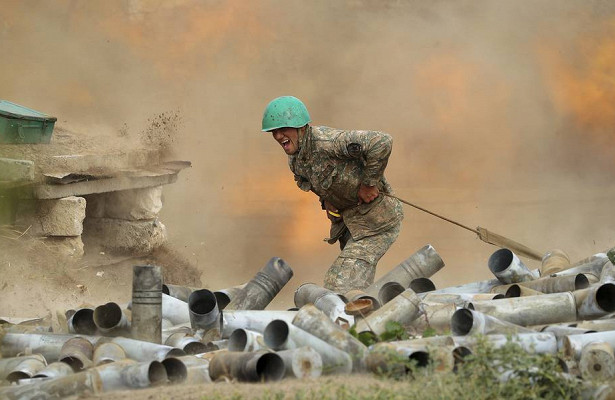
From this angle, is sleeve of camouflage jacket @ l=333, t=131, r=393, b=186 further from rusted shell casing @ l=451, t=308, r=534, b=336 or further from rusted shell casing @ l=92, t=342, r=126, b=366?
rusted shell casing @ l=92, t=342, r=126, b=366

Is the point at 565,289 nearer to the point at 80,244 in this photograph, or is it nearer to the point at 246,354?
the point at 246,354

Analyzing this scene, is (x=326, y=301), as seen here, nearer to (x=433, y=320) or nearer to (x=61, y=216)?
(x=433, y=320)

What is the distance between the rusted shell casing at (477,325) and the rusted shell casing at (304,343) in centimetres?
82

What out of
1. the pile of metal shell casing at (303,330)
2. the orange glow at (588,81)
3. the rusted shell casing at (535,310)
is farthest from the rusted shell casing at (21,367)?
the orange glow at (588,81)

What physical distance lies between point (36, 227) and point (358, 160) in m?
3.78

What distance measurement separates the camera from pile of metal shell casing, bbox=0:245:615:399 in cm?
539

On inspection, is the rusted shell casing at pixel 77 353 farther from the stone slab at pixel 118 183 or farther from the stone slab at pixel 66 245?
the stone slab at pixel 66 245

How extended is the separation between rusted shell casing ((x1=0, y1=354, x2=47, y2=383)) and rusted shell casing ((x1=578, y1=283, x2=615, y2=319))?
3.45m

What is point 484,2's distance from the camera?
16.7m

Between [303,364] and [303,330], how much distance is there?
1.56 feet

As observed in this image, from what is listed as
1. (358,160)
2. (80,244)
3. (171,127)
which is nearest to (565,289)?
(358,160)

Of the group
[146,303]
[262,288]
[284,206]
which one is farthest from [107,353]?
[284,206]

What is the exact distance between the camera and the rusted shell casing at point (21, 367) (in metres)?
5.82

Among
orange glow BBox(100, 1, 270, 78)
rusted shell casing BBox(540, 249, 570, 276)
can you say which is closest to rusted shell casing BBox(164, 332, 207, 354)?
rusted shell casing BBox(540, 249, 570, 276)
